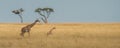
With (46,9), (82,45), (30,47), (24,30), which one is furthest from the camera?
(46,9)

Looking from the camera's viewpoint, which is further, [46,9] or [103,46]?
[46,9]

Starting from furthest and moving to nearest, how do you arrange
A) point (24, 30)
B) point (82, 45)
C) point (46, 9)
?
1. point (46, 9)
2. point (24, 30)
3. point (82, 45)

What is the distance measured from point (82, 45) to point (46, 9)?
88193mm

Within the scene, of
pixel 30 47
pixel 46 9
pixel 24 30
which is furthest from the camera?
pixel 46 9

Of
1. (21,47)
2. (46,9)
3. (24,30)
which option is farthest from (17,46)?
(46,9)

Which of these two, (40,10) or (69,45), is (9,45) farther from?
(40,10)

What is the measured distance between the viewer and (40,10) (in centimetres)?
10862

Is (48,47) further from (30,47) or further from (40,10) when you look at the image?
(40,10)

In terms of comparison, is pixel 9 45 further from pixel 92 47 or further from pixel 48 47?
pixel 92 47

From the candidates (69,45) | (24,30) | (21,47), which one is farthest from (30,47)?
(24,30)

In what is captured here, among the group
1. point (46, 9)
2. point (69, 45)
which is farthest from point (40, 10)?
point (69, 45)

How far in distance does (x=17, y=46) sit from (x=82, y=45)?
2.93m

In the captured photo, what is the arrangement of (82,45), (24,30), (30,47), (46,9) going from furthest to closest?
(46,9) < (24,30) < (82,45) < (30,47)

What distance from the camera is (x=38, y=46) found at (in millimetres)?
17969
